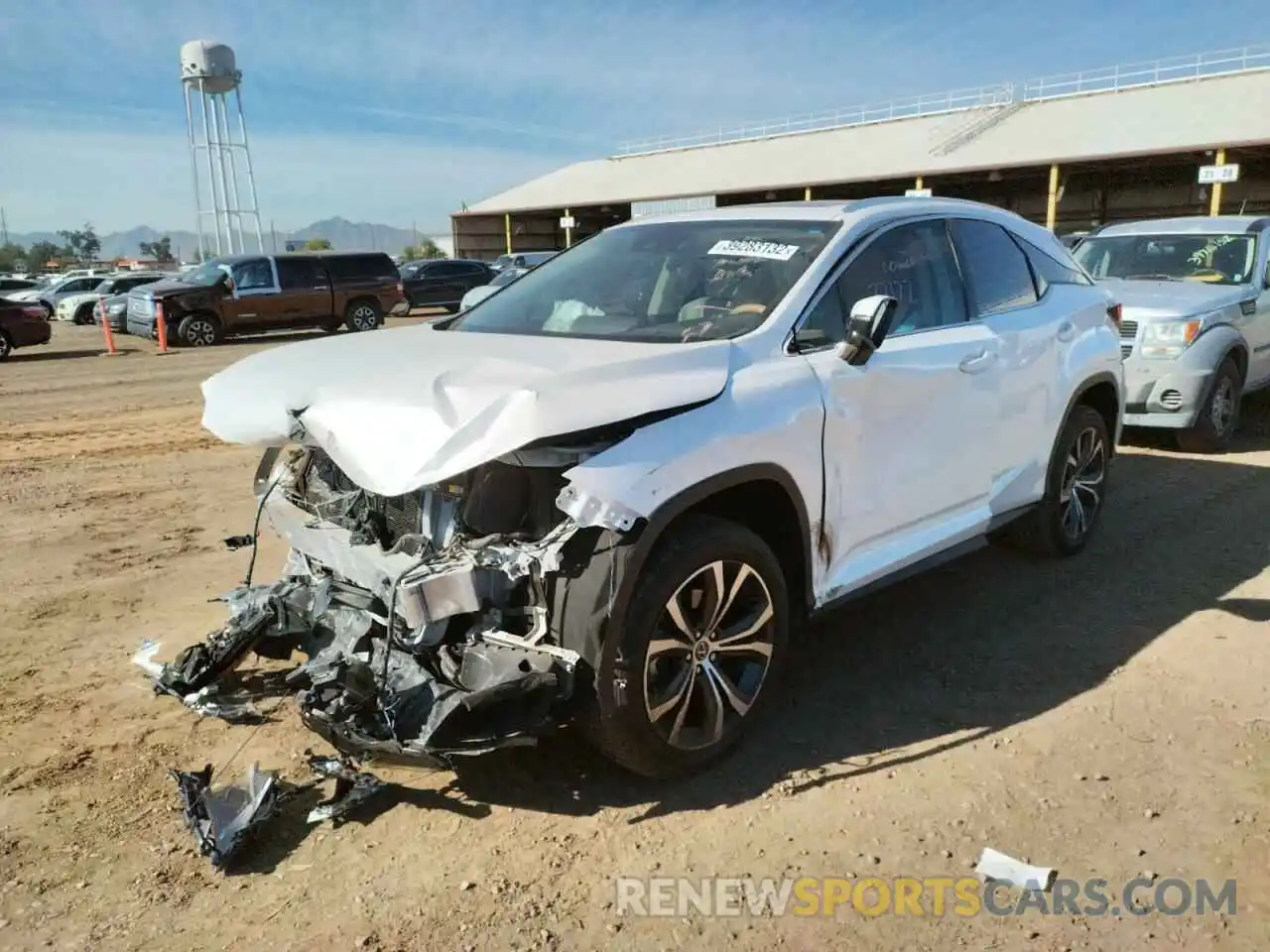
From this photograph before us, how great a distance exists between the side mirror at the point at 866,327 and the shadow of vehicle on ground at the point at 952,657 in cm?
119

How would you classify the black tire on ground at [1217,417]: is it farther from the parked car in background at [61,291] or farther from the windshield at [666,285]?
the parked car in background at [61,291]

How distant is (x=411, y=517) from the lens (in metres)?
3.42

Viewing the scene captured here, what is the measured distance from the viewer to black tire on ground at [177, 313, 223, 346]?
1942 cm

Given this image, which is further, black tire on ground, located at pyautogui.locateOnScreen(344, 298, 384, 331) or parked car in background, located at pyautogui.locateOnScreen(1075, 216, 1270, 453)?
black tire on ground, located at pyautogui.locateOnScreen(344, 298, 384, 331)

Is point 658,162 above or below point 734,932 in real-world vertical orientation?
above

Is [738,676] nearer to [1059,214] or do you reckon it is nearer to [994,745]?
[994,745]

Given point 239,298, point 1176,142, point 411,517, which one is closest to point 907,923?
point 411,517

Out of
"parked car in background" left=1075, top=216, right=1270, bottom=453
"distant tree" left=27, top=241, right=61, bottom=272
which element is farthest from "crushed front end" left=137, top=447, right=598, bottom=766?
"distant tree" left=27, top=241, right=61, bottom=272

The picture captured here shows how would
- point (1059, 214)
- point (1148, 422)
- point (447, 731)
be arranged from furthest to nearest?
point (1059, 214), point (1148, 422), point (447, 731)

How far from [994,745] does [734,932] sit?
1427 mm

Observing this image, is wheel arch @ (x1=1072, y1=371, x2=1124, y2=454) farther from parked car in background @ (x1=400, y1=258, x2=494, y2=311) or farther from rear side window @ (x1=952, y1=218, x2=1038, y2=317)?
parked car in background @ (x1=400, y1=258, x2=494, y2=311)

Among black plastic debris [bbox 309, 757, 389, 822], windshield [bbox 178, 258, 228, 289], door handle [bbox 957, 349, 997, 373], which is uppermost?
windshield [bbox 178, 258, 228, 289]

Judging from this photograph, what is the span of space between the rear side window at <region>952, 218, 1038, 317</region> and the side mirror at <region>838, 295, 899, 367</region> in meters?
1.18

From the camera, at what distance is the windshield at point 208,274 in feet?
64.6
